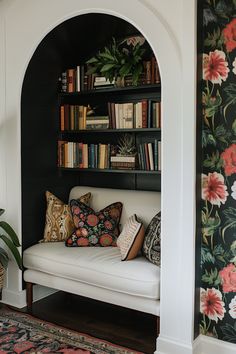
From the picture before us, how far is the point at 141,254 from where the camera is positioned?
3.13 m

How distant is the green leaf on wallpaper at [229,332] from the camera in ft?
8.40

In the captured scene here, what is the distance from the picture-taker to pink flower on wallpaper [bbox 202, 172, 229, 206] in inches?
101

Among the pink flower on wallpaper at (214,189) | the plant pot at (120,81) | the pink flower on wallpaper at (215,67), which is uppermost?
the plant pot at (120,81)

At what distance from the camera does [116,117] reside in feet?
11.5

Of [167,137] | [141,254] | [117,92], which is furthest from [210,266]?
[117,92]

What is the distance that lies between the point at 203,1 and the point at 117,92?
128 cm

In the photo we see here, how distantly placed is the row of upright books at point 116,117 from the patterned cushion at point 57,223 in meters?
0.75

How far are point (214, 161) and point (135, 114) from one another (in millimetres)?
1017

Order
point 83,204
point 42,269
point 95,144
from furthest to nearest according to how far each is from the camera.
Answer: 1. point 95,144
2. point 83,204
3. point 42,269

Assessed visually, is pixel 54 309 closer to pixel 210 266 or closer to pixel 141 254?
pixel 141 254

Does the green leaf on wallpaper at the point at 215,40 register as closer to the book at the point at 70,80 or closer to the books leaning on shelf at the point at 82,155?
the books leaning on shelf at the point at 82,155

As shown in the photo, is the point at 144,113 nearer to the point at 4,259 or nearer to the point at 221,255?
the point at 221,255

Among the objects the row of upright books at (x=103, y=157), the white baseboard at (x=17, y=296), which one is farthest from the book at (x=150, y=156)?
the white baseboard at (x=17, y=296)

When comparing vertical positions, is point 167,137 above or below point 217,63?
below
